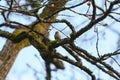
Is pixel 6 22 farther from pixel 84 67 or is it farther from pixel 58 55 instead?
pixel 84 67

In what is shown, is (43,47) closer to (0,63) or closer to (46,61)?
(46,61)

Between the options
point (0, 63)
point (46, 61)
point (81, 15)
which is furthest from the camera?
point (0, 63)

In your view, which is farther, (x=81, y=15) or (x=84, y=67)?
(x=81, y=15)

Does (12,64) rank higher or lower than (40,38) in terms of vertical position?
lower

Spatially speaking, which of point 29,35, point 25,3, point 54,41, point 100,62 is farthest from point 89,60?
point 25,3

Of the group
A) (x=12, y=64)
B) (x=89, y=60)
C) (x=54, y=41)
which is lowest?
(x=12, y=64)

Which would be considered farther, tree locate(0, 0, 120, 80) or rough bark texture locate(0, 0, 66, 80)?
rough bark texture locate(0, 0, 66, 80)

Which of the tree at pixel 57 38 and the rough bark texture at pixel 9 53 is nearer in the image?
the tree at pixel 57 38

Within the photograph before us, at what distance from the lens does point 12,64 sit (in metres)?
5.81

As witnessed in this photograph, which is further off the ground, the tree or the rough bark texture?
the tree

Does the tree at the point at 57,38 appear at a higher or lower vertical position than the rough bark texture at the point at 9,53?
higher

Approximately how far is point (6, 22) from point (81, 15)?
101 cm

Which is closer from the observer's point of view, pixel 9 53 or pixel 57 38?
pixel 57 38

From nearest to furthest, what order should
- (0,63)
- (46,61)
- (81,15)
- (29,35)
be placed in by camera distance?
(46,61) < (29,35) < (81,15) < (0,63)
